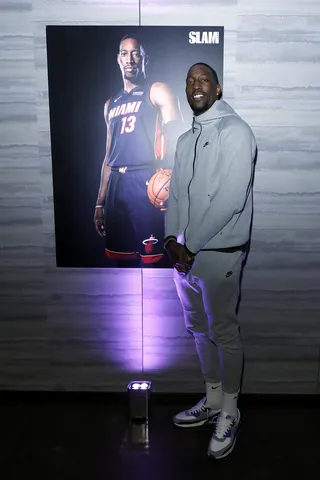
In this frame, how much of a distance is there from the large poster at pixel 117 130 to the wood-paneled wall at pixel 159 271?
0.07 m

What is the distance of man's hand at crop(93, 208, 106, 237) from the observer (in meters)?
2.51

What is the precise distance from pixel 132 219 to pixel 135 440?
44.6 inches

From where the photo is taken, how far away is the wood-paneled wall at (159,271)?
231 centimetres

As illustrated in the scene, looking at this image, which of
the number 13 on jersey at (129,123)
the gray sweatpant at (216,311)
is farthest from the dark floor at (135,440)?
the number 13 on jersey at (129,123)

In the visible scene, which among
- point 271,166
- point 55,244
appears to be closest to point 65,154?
point 55,244

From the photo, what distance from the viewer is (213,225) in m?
1.97

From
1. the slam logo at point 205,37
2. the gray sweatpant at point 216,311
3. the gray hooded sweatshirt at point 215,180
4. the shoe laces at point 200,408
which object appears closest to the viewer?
the gray hooded sweatshirt at point 215,180

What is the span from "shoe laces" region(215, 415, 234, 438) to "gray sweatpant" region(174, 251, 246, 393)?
0.44ft

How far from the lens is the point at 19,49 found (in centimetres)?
237

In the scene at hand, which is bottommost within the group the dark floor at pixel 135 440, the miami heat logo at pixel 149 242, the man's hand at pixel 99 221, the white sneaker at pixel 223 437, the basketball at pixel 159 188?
the dark floor at pixel 135 440

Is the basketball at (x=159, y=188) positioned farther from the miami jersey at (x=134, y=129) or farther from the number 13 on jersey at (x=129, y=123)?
the number 13 on jersey at (x=129, y=123)

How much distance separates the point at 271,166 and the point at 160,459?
156 cm

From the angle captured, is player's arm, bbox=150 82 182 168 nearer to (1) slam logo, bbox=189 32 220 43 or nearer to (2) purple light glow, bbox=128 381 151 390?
(1) slam logo, bbox=189 32 220 43

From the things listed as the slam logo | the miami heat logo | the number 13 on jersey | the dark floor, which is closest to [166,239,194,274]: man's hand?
the miami heat logo
